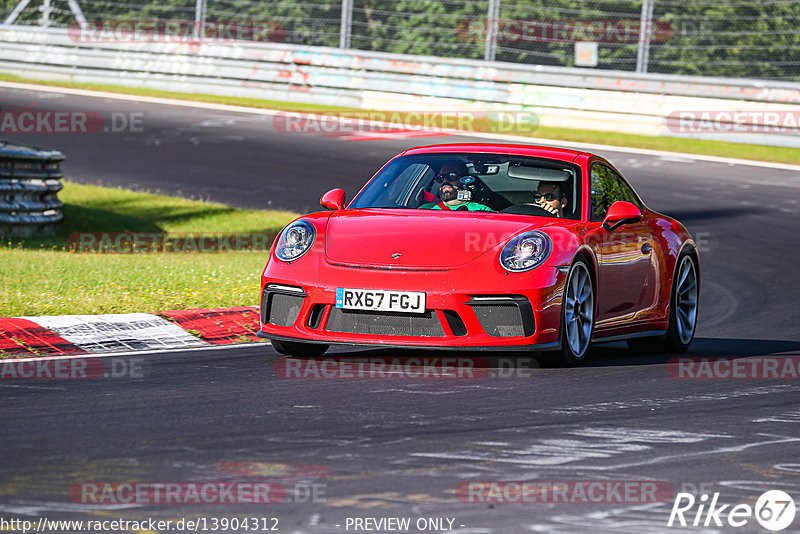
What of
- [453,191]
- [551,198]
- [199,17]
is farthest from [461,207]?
[199,17]

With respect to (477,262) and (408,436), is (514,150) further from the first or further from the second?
(408,436)

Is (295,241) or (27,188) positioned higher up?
(295,241)

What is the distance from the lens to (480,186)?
28.0ft

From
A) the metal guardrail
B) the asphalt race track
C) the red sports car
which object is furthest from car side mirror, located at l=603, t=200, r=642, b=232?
the metal guardrail

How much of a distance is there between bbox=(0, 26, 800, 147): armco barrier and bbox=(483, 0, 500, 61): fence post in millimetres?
279

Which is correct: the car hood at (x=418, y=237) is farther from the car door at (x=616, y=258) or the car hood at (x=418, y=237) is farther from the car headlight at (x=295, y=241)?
the car door at (x=616, y=258)

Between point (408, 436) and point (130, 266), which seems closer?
point (408, 436)

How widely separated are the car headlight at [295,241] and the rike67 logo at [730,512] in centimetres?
349

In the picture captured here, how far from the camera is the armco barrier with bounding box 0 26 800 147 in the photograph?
22.6 metres

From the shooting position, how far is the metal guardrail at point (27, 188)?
14281 millimetres

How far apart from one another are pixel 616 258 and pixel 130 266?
4921 millimetres

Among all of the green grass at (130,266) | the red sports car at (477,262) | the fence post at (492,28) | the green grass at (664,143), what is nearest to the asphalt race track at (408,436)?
the red sports car at (477,262)

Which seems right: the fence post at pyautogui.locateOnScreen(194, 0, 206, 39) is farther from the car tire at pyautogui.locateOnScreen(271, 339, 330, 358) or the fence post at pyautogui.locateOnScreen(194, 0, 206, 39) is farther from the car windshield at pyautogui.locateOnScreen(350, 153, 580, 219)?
the car tire at pyautogui.locateOnScreen(271, 339, 330, 358)

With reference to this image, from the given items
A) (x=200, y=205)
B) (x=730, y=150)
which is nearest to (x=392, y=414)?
(x=200, y=205)
